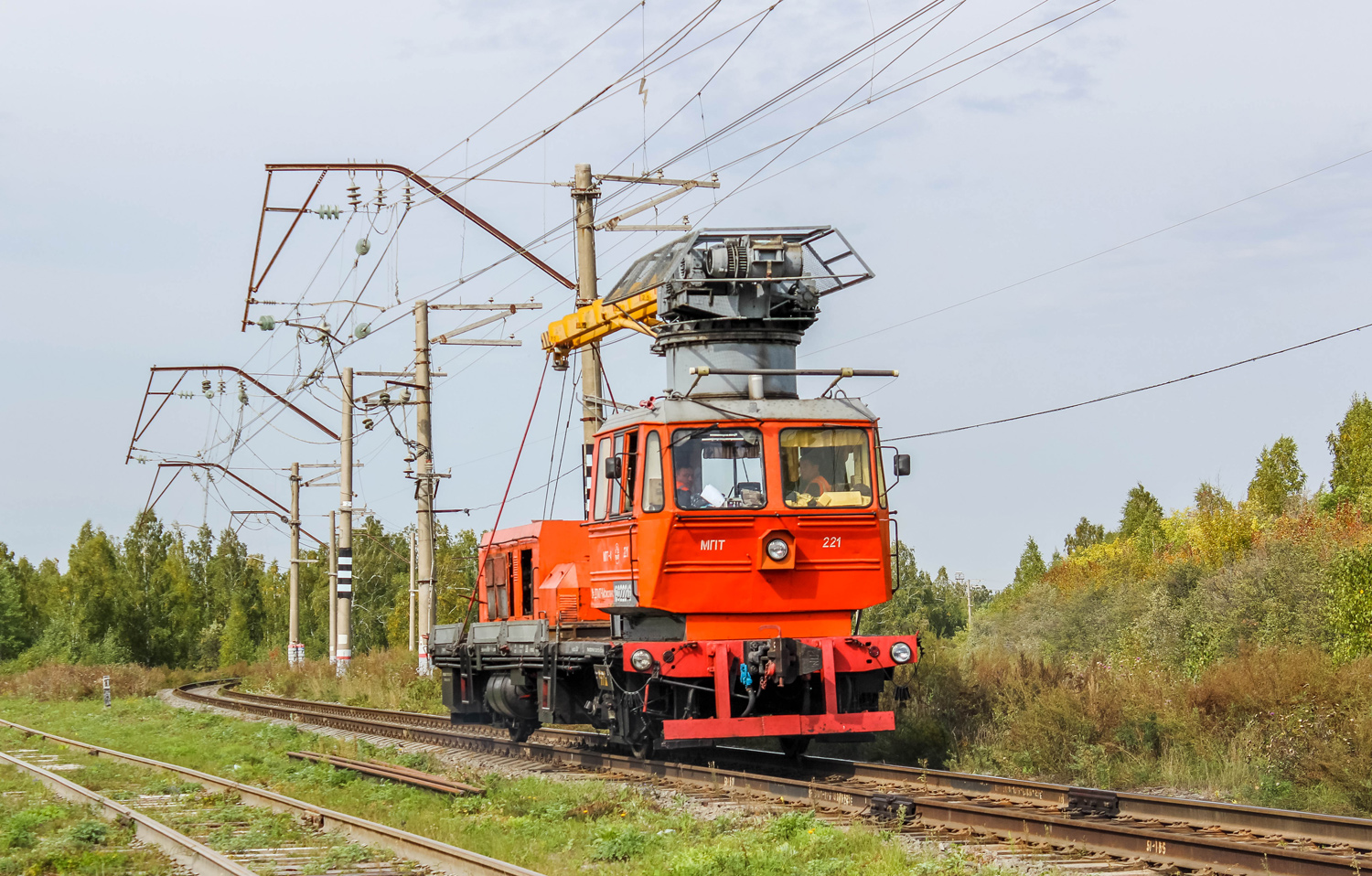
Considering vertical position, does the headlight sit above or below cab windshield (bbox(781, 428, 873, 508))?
below

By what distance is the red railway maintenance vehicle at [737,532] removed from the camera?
1355 cm

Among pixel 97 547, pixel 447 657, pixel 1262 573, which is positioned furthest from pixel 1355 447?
pixel 97 547

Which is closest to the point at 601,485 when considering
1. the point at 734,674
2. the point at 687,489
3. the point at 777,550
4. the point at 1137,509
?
the point at 687,489

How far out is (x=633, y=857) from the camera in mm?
9852

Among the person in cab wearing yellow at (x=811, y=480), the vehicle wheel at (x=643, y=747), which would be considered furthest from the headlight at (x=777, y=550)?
the vehicle wheel at (x=643, y=747)

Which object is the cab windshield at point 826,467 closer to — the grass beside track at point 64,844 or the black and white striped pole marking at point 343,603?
the grass beside track at point 64,844

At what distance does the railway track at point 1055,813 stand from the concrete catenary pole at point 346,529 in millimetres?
19553

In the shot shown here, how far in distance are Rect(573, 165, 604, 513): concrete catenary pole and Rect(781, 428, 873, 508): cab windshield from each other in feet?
20.1

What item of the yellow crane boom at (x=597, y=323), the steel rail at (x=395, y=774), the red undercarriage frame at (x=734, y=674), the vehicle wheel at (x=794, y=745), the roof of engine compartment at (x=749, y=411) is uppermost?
the yellow crane boom at (x=597, y=323)

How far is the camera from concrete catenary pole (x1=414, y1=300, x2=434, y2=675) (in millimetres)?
29234

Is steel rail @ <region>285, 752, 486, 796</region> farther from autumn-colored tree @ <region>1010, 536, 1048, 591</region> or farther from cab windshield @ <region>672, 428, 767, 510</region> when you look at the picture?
autumn-colored tree @ <region>1010, 536, 1048, 591</region>

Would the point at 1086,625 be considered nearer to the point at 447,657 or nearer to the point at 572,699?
the point at 447,657

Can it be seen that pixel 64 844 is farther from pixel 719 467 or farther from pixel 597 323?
pixel 597 323

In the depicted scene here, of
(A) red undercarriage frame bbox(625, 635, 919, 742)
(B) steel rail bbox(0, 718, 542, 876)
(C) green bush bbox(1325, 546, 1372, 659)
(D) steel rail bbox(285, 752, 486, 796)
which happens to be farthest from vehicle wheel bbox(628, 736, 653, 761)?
(C) green bush bbox(1325, 546, 1372, 659)
